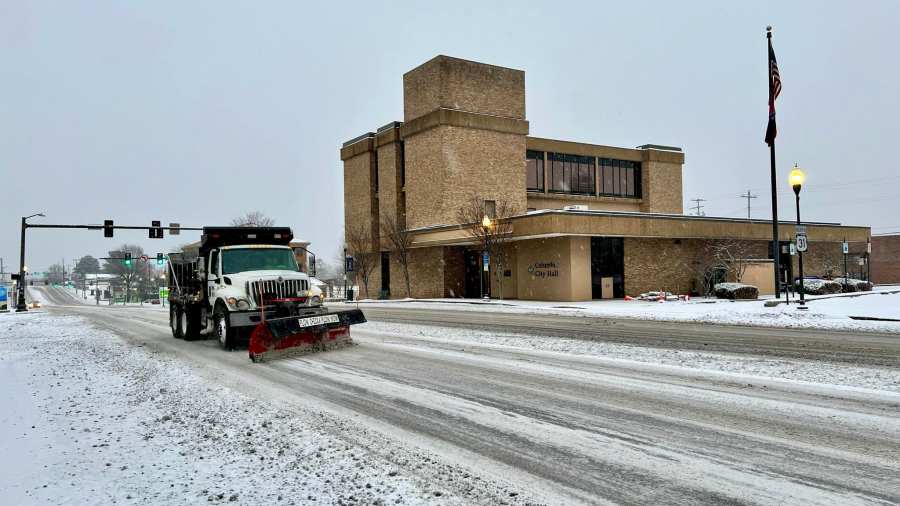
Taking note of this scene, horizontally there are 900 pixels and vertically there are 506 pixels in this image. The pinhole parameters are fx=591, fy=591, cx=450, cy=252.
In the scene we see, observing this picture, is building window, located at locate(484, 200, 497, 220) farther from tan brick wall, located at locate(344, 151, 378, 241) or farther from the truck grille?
the truck grille

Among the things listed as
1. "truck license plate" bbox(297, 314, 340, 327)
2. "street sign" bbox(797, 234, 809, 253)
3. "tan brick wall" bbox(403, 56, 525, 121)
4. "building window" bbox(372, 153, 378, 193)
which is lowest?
"truck license plate" bbox(297, 314, 340, 327)

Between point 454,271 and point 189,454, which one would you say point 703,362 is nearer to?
point 189,454

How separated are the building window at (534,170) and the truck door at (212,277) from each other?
3824cm

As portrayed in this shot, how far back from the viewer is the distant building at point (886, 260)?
230 ft

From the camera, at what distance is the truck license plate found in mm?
12125

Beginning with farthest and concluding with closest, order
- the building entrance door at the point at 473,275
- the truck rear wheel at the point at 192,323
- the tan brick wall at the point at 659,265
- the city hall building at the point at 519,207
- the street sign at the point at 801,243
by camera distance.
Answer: the building entrance door at the point at 473,275 → the tan brick wall at the point at 659,265 → the city hall building at the point at 519,207 → the street sign at the point at 801,243 → the truck rear wheel at the point at 192,323

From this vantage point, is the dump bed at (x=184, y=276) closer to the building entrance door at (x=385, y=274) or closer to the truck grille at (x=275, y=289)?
the truck grille at (x=275, y=289)

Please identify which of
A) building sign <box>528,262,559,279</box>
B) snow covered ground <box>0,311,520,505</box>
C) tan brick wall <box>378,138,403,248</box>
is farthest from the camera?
tan brick wall <box>378,138,403,248</box>

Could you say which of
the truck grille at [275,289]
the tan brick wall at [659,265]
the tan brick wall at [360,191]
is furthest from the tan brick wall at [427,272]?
the truck grille at [275,289]

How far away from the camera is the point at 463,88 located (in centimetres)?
4653

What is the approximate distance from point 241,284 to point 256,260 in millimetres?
1059

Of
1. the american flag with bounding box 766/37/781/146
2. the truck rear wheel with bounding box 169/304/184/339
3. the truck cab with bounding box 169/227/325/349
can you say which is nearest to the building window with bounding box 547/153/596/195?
the american flag with bounding box 766/37/781/146

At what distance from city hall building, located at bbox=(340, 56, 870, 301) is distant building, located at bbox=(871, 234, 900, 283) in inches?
1038

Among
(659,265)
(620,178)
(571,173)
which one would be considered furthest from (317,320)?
(620,178)
